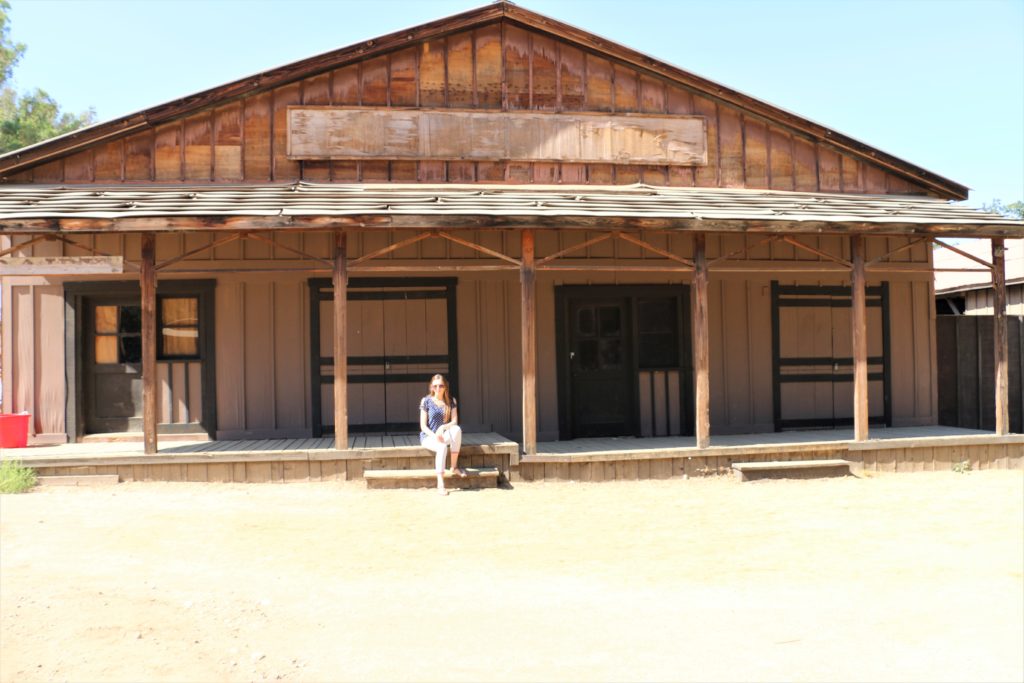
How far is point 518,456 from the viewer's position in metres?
9.63

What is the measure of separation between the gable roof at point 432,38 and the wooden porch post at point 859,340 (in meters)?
2.55

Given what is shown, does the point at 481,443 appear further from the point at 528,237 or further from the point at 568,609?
the point at 568,609

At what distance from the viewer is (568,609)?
5.28 metres

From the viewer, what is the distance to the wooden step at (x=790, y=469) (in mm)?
10000

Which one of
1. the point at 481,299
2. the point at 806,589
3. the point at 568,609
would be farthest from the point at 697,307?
the point at 568,609

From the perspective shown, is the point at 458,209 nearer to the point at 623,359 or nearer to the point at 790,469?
the point at 623,359

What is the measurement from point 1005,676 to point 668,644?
1.74 m

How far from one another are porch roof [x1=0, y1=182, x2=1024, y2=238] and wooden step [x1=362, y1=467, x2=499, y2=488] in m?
2.79

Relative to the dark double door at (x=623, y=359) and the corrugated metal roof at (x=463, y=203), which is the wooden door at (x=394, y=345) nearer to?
the corrugated metal roof at (x=463, y=203)

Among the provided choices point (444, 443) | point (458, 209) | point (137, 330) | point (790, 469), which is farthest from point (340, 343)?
point (790, 469)

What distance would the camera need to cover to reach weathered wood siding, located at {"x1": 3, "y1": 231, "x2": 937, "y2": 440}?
10945 millimetres

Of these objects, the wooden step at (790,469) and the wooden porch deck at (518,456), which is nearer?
the wooden porch deck at (518,456)

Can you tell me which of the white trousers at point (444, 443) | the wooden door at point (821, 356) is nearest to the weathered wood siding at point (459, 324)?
the wooden door at point (821, 356)

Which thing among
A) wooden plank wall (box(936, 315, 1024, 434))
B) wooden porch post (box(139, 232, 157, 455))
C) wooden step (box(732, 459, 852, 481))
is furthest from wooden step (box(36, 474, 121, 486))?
wooden plank wall (box(936, 315, 1024, 434))
